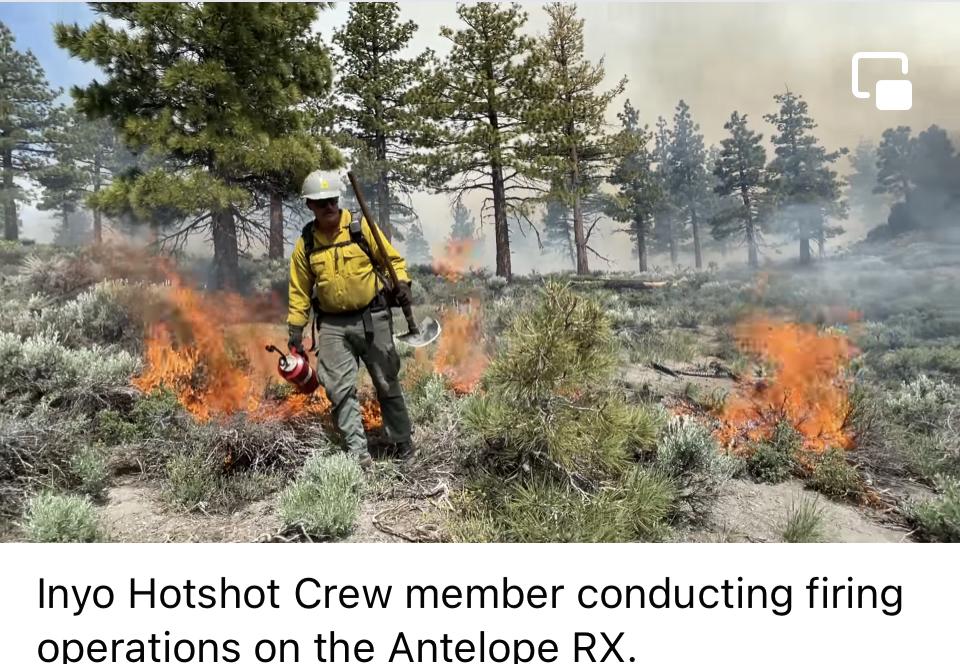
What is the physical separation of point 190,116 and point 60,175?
45.5 ft

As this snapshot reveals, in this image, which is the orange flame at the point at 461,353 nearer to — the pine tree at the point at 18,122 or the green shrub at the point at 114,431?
the green shrub at the point at 114,431

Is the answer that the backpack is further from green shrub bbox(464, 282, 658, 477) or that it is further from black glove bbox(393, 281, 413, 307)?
green shrub bbox(464, 282, 658, 477)

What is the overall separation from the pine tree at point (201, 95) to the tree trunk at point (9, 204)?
→ 12200 millimetres

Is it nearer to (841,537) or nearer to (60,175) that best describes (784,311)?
(841,537)

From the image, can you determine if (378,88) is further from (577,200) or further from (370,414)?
(370,414)

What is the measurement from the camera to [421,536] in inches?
129

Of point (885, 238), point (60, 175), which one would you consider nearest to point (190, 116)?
point (885, 238)

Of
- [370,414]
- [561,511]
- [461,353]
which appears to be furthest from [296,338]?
[461,353]

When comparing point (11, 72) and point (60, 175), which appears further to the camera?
point (60, 175)

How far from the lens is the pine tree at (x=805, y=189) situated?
10461mm

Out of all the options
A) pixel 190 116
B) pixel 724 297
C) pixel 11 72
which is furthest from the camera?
pixel 11 72

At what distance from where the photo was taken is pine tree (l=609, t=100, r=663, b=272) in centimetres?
909

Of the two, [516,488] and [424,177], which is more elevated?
[424,177]

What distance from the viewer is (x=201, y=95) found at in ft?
24.8
